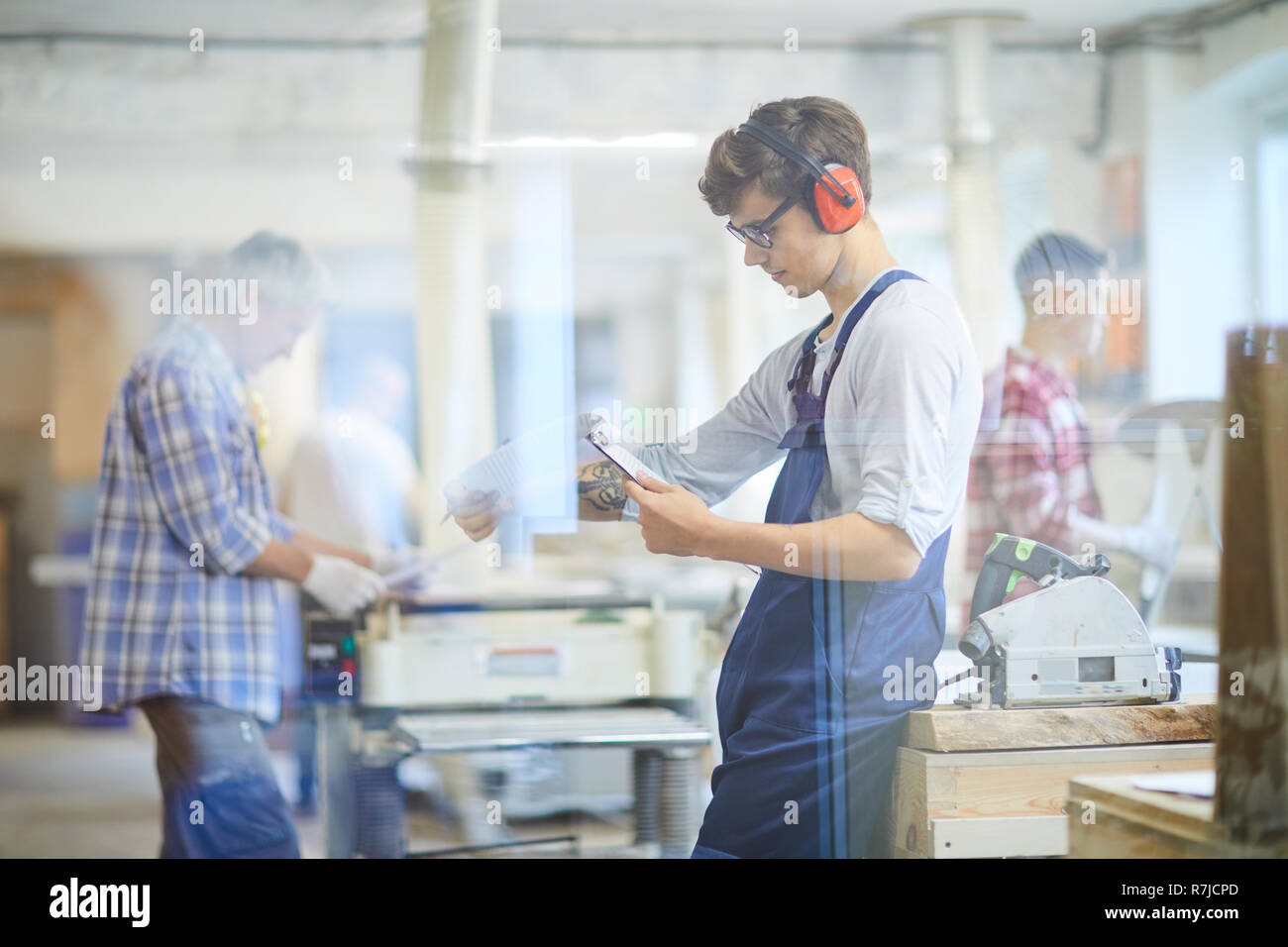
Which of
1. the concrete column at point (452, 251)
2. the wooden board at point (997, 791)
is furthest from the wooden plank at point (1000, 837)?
the concrete column at point (452, 251)

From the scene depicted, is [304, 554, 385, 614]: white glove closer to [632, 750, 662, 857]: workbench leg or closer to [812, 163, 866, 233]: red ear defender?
[632, 750, 662, 857]: workbench leg

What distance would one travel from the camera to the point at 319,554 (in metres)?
2.52

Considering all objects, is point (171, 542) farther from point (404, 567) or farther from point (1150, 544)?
point (1150, 544)

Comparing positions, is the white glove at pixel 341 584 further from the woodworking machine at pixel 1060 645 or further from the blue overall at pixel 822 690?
the woodworking machine at pixel 1060 645

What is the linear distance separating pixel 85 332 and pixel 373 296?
2.22 ft

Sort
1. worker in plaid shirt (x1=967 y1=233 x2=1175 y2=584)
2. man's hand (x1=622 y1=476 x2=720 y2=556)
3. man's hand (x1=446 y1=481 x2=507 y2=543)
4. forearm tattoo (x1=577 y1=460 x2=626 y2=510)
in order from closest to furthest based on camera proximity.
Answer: man's hand (x1=622 y1=476 x2=720 y2=556) < forearm tattoo (x1=577 y1=460 x2=626 y2=510) < man's hand (x1=446 y1=481 x2=507 y2=543) < worker in plaid shirt (x1=967 y1=233 x2=1175 y2=584)

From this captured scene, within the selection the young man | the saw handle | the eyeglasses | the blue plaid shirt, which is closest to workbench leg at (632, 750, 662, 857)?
the young man

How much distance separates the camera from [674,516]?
175cm

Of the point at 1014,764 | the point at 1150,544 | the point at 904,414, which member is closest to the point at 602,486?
the point at 904,414

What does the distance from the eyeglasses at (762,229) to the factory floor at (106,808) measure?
4.00 feet

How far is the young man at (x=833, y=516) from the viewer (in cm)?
165

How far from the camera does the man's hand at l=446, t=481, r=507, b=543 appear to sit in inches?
83.1

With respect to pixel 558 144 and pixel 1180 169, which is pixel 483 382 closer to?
pixel 558 144

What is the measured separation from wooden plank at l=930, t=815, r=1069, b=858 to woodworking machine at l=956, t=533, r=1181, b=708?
164mm
